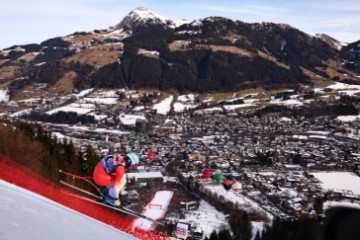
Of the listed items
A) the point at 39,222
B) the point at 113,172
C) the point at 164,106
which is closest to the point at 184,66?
the point at 164,106

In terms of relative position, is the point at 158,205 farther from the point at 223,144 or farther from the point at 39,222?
the point at 223,144

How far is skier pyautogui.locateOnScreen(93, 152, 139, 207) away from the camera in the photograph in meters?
7.39

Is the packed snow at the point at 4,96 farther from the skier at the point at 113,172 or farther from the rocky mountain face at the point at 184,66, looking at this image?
the skier at the point at 113,172

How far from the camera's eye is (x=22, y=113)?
291 ft

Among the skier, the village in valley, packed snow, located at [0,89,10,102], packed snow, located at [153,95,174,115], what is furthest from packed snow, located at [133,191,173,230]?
packed snow, located at [0,89,10,102]

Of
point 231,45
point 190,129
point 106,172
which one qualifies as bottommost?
point 190,129

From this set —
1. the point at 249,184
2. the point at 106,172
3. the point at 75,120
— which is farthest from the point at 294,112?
the point at 106,172

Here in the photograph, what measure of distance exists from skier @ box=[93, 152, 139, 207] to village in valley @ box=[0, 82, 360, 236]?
150 inches

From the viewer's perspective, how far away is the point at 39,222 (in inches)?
140

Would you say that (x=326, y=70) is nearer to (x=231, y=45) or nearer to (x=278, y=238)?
(x=231, y=45)

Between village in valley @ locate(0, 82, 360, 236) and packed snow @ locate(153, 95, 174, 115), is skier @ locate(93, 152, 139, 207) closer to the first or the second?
village in valley @ locate(0, 82, 360, 236)

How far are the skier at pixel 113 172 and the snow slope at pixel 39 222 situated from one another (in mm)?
2842

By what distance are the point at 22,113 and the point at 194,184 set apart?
67149 mm

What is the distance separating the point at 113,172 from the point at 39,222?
12.8ft
